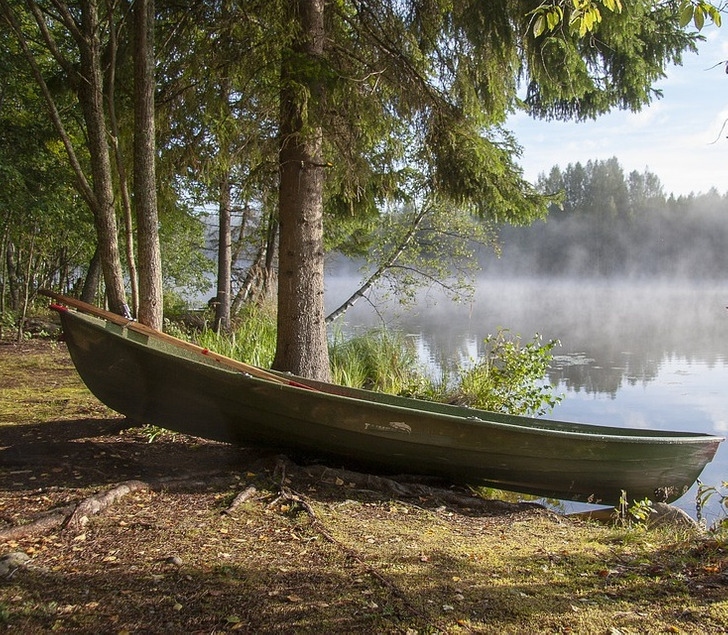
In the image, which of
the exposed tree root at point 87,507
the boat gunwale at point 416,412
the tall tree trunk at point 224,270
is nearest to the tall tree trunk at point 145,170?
the boat gunwale at point 416,412

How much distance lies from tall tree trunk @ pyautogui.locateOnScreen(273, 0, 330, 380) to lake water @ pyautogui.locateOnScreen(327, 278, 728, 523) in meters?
2.53

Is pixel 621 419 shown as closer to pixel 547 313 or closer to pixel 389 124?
pixel 389 124

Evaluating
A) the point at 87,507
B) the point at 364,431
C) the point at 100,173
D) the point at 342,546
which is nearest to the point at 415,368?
the point at 364,431

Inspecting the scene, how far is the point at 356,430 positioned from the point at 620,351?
41.0 feet

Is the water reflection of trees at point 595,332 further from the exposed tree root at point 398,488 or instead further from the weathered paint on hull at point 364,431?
the exposed tree root at point 398,488

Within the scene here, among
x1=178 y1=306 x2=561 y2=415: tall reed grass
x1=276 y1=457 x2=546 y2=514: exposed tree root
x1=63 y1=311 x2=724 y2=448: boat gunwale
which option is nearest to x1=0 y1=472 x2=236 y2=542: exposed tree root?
x1=276 y1=457 x2=546 y2=514: exposed tree root

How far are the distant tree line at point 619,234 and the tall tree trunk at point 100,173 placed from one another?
45746 mm

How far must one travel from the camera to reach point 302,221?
521cm

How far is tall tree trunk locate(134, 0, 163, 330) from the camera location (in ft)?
14.9

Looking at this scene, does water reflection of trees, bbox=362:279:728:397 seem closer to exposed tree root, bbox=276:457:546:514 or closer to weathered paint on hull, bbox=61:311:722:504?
weathered paint on hull, bbox=61:311:722:504

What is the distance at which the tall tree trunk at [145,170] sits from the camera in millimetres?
4551

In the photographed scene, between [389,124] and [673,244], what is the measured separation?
51.2 meters

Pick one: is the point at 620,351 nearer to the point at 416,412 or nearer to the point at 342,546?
the point at 416,412

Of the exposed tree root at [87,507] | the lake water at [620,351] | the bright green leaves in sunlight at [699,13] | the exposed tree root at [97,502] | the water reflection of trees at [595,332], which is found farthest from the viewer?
the water reflection of trees at [595,332]
